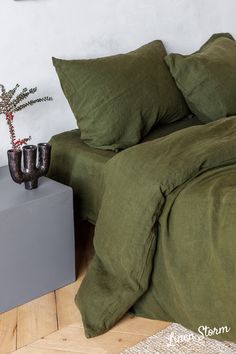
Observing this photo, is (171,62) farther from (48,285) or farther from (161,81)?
(48,285)

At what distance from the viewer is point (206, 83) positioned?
93.9 inches

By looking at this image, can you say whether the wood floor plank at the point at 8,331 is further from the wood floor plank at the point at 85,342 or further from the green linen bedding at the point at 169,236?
the green linen bedding at the point at 169,236

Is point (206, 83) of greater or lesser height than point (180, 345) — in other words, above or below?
above

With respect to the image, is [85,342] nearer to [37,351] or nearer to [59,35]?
[37,351]

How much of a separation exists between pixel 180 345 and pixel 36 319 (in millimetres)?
536

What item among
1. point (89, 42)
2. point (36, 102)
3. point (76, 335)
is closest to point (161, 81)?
point (89, 42)

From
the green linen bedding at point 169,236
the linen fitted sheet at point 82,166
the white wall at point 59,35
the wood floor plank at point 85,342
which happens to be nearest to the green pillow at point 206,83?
the linen fitted sheet at point 82,166

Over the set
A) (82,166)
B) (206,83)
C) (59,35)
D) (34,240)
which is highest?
(59,35)

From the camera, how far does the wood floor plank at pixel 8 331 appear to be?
5.85 feet

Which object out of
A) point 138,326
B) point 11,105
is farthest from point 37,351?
point 11,105

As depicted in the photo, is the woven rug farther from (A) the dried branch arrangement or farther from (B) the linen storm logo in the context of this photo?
(A) the dried branch arrangement

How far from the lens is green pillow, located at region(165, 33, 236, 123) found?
238cm

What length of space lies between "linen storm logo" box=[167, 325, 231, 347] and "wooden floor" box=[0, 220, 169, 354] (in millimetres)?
81

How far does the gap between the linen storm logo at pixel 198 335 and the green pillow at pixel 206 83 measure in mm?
1019
